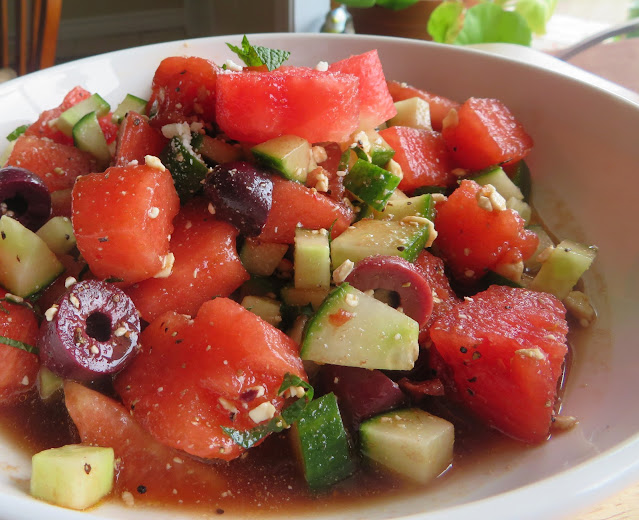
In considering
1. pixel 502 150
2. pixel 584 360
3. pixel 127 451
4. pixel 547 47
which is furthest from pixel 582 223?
pixel 547 47

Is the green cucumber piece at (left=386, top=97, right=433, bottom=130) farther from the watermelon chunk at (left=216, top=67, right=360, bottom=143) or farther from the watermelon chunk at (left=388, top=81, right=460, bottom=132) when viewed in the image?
the watermelon chunk at (left=216, top=67, right=360, bottom=143)

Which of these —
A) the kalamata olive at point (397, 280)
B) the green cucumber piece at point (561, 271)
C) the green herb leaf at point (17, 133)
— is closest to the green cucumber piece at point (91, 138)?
the green herb leaf at point (17, 133)

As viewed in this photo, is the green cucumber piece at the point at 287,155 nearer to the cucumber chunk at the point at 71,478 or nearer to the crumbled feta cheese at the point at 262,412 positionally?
the crumbled feta cheese at the point at 262,412

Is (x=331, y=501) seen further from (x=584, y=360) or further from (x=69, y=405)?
(x=584, y=360)

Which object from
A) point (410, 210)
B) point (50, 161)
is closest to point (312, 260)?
point (410, 210)

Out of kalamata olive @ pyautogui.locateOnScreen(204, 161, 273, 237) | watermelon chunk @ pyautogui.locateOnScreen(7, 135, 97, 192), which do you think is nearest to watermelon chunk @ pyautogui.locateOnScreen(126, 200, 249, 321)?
kalamata olive @ pyautogui.locateOnScreen(204, 161, 273, 237)

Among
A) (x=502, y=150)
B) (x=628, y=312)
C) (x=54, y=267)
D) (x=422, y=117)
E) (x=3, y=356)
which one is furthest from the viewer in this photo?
(x=422, y=117)
